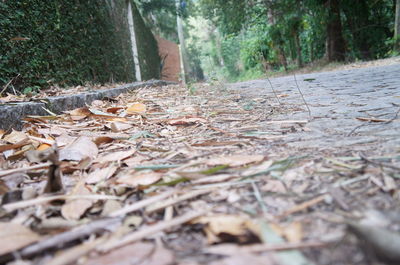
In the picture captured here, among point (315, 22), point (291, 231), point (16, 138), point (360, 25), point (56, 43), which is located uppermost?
point (315, 22)

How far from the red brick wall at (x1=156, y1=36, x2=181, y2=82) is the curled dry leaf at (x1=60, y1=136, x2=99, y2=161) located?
40.8 feet

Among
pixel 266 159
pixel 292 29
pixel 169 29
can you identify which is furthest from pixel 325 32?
pixel 169 29

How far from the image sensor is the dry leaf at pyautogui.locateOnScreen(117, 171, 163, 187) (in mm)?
768

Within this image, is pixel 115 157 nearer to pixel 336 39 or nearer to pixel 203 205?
pixel 203 205

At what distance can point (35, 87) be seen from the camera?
9.24ft

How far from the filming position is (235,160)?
2.86 ft

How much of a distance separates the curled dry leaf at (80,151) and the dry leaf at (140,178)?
0.92ft

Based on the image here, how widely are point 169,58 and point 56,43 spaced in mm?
12358

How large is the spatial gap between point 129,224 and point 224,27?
10.6m

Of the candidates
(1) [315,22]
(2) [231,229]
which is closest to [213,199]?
(2) [231,229]

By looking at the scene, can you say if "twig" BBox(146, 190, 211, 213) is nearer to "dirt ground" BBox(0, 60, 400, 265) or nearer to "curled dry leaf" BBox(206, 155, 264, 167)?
"dirt ground" BBox(0, 60, 400, 265)

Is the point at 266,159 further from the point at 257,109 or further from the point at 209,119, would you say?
the point at 257,109

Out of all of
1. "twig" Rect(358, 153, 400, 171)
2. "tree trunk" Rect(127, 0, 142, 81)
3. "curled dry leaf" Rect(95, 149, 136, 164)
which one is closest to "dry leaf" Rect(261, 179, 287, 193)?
"twig" Rect(358, 153, 400, 171)

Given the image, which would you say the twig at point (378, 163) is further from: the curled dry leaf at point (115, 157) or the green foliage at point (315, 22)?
the green foliage at point (315, 22)
